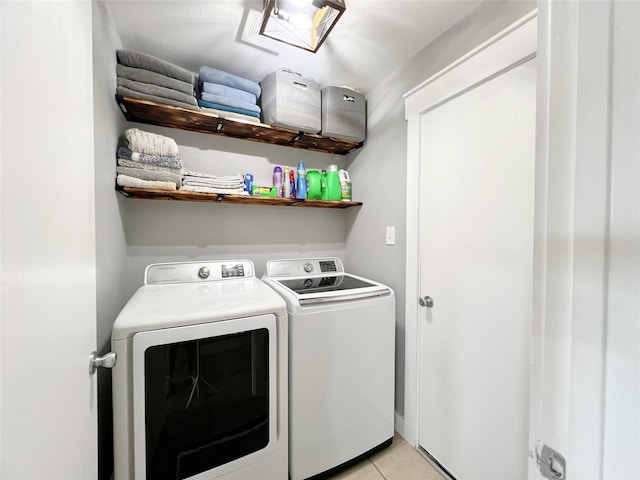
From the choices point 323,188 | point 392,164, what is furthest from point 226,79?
point 392,164

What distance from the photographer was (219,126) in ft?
5.66

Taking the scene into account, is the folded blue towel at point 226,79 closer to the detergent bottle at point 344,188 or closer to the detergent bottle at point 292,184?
the detergent bottle at point 292,184

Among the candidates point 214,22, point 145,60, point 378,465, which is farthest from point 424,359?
point 145,60

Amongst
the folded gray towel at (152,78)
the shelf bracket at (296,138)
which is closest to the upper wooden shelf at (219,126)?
the shelf bracket at (296,138)

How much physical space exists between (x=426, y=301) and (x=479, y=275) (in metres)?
0.36

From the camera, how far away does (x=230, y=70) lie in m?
1.72

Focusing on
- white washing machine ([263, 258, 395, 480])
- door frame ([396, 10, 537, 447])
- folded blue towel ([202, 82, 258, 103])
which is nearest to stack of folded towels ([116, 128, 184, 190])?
folded blue towel ([202, 82, 258, 103])

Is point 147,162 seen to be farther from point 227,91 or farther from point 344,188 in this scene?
point 344,188

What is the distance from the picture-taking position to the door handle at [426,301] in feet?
4.86

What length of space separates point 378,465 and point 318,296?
109 cm

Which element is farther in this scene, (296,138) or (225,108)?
(296,138)

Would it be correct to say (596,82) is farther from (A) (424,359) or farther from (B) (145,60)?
(B) (145,60)

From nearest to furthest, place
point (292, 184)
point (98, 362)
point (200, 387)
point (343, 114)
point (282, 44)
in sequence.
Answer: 1. point (98, 362)
2. point (200, 387)
3. point (282, 44)
4. point (343, 114)
5. point (292, 184)

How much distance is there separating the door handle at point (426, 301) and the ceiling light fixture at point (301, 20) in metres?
1.50
